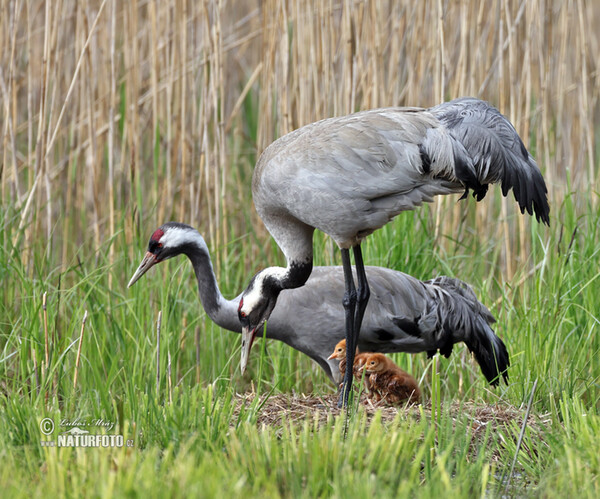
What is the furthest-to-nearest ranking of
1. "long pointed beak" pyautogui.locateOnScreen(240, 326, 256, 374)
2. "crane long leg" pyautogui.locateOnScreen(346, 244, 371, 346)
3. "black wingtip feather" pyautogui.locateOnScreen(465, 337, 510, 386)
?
"long pointed beak" pyautogui.locateOnScreen(240, 326, 256, 374)
"black wingtip feather" pyautogui.locateOnScreen(465, 337, 510, 386)
"crane long leg" pyautogui.locateOnScreen(346, 244, 371, 346)

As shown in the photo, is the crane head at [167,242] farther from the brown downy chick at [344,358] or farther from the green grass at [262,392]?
the brown downy chick at [344,358]

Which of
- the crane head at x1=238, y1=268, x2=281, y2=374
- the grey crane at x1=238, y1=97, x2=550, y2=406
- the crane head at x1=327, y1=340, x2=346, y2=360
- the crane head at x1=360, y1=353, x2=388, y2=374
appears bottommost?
the crane head at x1=360, y1=353, x2=388, y2=374

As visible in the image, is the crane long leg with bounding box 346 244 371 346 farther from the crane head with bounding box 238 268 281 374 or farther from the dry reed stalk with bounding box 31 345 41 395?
the dry reed stalk with bounding box 31 345 41 395

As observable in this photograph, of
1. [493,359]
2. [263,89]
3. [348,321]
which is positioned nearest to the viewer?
[348,321]

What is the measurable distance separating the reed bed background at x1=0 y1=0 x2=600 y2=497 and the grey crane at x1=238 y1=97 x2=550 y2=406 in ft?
2.43

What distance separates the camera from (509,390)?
420cm

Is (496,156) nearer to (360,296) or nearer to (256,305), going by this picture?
(360,296)

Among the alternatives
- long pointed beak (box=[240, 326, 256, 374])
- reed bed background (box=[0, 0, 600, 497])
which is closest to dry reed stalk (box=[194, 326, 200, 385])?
reed bed background (box=[0, 0, 600, 497])

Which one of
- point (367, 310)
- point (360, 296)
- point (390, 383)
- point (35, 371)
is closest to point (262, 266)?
point (367, 310)

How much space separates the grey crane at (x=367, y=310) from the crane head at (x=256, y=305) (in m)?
0.14

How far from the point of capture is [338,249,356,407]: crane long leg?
4055mm

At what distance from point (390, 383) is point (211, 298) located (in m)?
1.13

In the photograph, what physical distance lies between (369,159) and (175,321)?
1632mm

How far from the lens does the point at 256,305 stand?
4.46 m
